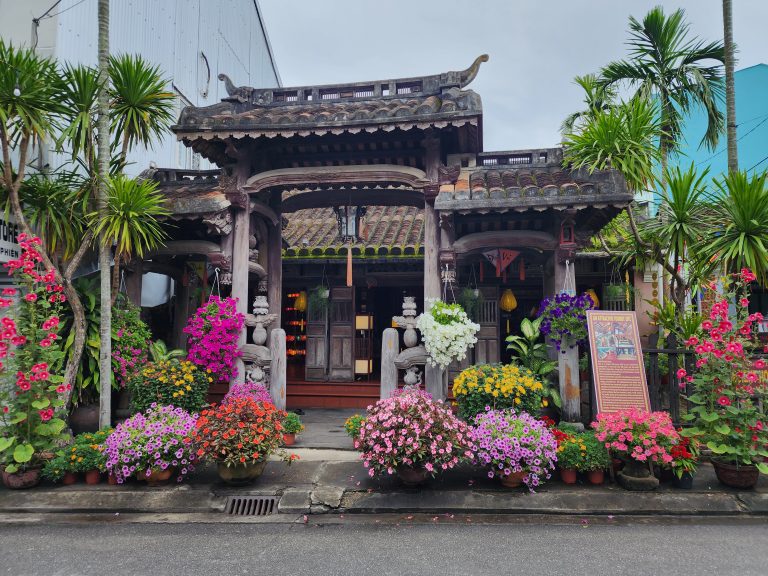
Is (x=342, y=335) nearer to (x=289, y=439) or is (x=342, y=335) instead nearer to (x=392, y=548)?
(x=289, y=439)

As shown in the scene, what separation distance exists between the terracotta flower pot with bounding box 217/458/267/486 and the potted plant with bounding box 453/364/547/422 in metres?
2.67

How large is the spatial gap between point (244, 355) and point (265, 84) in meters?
14.6

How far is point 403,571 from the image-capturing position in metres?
4.31

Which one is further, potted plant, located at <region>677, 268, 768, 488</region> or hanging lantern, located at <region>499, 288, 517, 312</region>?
hanging lantern, located at <region>499, 288, 517, 312</region>

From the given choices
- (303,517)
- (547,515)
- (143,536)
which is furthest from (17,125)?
(547,515)

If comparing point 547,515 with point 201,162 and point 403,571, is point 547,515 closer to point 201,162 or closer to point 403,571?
point 403,571

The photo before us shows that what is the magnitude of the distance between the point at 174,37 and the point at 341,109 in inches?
289

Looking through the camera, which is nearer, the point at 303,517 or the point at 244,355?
the point at 303,517

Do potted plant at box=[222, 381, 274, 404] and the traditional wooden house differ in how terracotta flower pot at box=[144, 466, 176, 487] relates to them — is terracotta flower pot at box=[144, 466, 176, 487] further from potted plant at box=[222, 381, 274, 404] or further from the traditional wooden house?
the traditional wooden house

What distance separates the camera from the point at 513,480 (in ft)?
19.0

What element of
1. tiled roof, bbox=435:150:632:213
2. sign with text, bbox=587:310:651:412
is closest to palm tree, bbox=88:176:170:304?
tiled roof, bbox=435:150:632:213

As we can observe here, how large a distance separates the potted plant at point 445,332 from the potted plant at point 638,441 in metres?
2.08

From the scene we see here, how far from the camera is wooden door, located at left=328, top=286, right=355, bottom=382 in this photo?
41.6ft

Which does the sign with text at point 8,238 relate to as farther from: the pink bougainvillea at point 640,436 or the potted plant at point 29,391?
the pink bougainvillea at point 640,436
